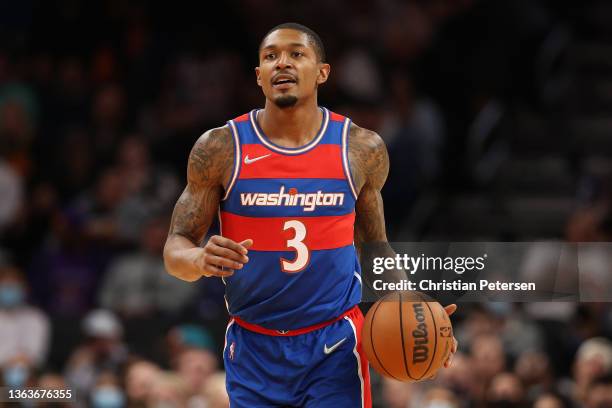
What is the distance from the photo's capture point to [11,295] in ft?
37.3

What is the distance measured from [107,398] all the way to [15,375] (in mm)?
833

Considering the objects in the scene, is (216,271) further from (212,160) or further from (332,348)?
(332,348)

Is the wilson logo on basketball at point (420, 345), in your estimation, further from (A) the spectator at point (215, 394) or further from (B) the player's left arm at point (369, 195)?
(A) the spectator at point (215, 394)

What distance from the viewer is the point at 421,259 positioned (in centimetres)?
638

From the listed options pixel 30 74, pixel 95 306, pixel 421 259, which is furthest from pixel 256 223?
pixel 30 74

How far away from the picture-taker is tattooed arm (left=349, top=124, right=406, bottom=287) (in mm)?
6008

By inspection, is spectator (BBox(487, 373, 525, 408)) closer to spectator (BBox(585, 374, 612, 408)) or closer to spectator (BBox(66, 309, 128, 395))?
spectator (BBox(585, 374, 612, 408))

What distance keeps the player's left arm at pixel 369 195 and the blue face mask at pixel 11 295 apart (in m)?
5.92

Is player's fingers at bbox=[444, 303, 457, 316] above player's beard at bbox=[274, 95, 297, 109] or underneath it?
underneath

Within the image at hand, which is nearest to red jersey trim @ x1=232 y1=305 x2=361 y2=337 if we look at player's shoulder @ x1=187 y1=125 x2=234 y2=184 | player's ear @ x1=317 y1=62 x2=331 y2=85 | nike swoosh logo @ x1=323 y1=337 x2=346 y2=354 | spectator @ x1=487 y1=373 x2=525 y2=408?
nike swoosh logo @ x1=323 y1=337 x2=346 y2=354

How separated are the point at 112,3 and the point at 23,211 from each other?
2994 millimetres

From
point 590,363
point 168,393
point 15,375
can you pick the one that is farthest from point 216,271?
point 15,375

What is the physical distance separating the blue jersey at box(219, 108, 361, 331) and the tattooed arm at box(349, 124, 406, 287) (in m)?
0.12

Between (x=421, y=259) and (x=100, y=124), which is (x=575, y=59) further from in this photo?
(x=421, y=259)
